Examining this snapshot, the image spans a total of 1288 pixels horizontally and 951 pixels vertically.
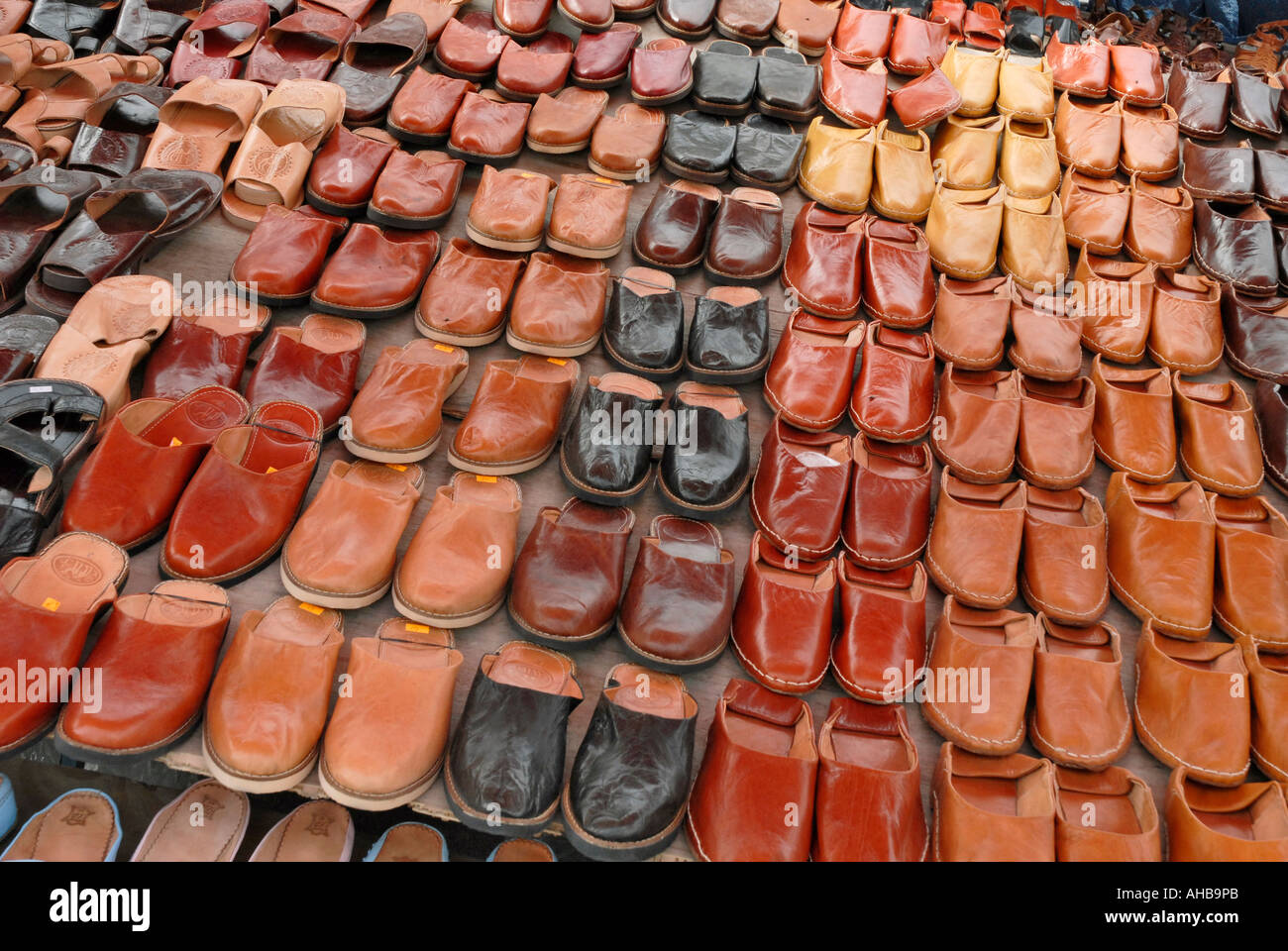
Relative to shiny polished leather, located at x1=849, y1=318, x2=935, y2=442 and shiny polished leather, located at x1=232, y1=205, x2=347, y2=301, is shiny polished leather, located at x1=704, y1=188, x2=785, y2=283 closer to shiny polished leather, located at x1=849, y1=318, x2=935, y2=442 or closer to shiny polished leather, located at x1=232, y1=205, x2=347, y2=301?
shiny polished leather, located at x1=849, y1=318, x2=935, y2=442

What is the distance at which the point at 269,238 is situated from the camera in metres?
2.68

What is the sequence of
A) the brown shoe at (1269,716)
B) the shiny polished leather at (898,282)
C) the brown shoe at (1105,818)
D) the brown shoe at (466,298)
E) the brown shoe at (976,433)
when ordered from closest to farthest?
the brown shoe at (1105,818), the brown shoe at (1269,716), the brown shoe at (976,433), the brown shoe at (466,298), the shiny polished leather at (898,282)

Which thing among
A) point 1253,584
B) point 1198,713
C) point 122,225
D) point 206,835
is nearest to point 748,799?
point 1198,713

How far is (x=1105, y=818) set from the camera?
2043 mm

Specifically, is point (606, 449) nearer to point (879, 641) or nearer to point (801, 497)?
point (801, 497)

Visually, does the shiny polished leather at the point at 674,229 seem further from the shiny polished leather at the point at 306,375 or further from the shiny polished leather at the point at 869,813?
the shiny polished leather at the point at 869,813

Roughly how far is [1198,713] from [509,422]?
1937 mm

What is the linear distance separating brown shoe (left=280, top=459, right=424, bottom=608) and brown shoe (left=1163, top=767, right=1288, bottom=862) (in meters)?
1.99

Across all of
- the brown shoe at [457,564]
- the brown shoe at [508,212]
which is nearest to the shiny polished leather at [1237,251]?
the brown shoe at [508,212]

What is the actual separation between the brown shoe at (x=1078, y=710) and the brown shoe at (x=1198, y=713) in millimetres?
74

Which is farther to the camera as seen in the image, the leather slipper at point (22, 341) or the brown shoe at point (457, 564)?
the leather slipper at point (22, 341)

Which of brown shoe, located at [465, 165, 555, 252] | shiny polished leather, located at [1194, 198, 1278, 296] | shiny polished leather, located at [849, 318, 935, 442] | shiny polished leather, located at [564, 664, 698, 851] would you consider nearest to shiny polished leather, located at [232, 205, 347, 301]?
brown shoe, located at [465, 165, 555, 252]

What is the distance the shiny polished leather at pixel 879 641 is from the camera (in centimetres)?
214
